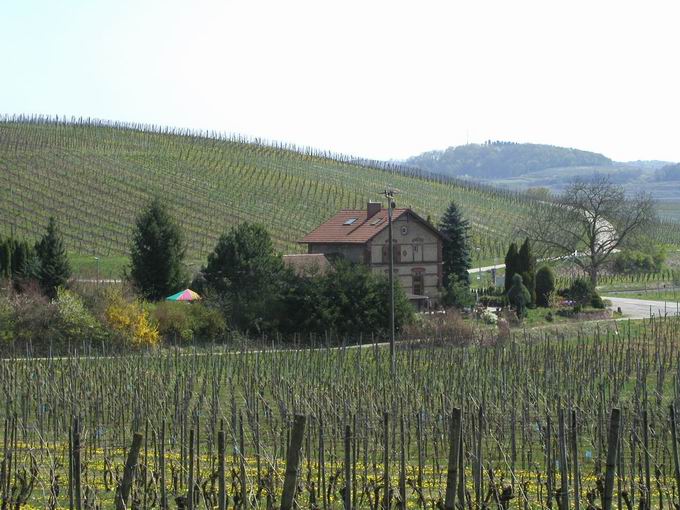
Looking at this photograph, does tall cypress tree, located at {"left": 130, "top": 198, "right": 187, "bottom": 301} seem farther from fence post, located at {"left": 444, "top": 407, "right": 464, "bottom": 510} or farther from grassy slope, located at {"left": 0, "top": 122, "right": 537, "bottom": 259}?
fence post, located at {"left": 444, "top": 407, "right": 464, "bottom": 510}

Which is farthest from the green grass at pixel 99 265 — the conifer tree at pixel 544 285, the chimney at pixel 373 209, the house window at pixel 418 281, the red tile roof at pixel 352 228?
the conifer tree at pixel 544 285

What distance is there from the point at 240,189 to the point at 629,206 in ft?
110

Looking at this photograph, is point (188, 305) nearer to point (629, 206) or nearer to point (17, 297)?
point (17, 297)

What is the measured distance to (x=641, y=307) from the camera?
53.6 metres

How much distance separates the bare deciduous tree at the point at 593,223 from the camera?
63.1 m

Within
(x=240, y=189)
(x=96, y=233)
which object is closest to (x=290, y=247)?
(x=96, y=233)

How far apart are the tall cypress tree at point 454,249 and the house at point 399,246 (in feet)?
4.00

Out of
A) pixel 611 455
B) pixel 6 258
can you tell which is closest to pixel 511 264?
pixel 6 258

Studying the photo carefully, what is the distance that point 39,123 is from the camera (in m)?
120

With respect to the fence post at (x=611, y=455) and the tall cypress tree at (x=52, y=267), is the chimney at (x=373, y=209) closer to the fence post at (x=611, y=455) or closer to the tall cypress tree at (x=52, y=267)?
the tall cypress tree at (x=52, y=267)

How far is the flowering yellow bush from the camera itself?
3841cm

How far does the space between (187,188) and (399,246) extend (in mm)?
38049

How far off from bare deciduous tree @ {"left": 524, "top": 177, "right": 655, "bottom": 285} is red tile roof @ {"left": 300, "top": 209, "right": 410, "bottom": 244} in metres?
15.3

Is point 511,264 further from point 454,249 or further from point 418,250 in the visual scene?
point 418,250
